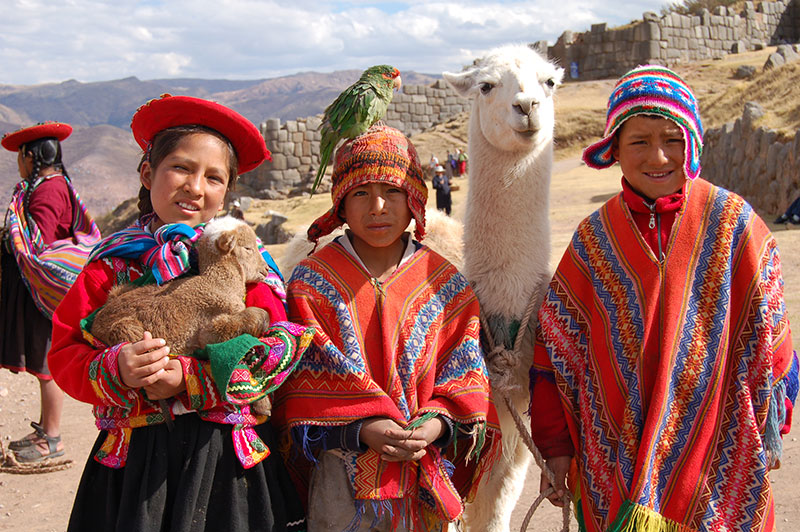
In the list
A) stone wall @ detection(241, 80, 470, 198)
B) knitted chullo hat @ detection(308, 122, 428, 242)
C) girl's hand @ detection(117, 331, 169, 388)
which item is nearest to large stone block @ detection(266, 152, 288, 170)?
stone wall @ detection(241, 80, 470, 198)

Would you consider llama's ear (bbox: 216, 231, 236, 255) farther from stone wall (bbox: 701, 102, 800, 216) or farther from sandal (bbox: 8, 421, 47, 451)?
stone wall (bbox: 701, 102, 800, 216)

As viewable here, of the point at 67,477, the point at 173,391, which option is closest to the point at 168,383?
the point at 173,391

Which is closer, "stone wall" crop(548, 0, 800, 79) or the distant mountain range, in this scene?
the distant mountain range

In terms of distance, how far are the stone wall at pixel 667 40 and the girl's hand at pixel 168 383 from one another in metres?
26.3

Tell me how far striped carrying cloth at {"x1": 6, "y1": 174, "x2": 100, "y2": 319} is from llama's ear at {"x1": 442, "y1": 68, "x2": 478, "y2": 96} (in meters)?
2.33

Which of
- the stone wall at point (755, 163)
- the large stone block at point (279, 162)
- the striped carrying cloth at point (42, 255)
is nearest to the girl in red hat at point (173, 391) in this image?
the striped carrying cloth at point (42, 255)

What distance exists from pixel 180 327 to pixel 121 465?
1.18 ft

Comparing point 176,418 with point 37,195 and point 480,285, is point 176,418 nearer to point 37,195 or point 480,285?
point 480,285

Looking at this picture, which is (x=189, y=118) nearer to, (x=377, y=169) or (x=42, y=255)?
(x=377, y=169)

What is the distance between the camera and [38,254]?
3885 mm

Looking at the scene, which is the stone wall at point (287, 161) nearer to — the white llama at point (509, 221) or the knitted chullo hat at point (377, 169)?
the white llama at point (509, 221)

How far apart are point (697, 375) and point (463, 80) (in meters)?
1.42

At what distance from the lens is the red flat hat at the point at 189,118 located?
183 centimetres

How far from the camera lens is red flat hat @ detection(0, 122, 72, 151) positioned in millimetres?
3998
